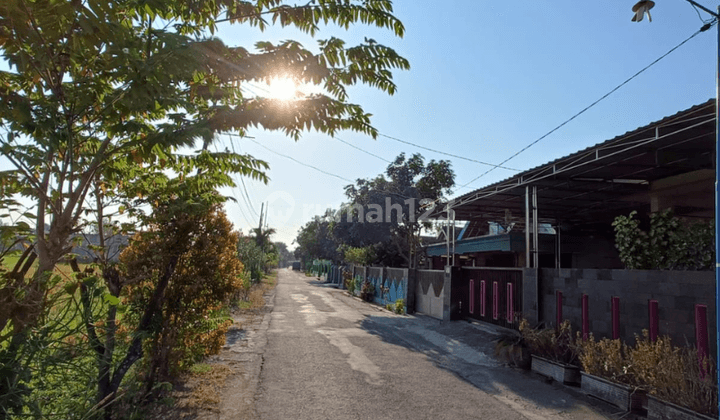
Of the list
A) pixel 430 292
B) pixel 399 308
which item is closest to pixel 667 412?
pixel 430 292

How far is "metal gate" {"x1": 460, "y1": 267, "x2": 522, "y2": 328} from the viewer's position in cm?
1265

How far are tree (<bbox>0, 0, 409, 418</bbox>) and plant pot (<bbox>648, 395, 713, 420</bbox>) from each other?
510 centimetres

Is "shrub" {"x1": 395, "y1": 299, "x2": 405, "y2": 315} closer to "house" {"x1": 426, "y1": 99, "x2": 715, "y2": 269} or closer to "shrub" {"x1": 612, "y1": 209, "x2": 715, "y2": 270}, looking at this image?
"house" {"x1": 426, "y1": 99, "x2": 715, "y2": 269}

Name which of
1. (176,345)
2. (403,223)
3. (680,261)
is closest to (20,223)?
(176,345)

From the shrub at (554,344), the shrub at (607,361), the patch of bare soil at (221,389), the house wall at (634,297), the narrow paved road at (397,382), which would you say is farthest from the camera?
the shrub at (554,344)

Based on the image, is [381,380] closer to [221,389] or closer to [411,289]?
[221,389]

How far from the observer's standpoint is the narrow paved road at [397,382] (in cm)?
638

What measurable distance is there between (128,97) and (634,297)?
8293 mm

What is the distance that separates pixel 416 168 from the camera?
2867cm

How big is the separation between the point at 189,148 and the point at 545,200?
1497 centimetres

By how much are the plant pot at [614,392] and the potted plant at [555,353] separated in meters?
0.49

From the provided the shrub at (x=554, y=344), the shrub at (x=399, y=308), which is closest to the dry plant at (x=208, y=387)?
the shrub at (x=554, y=344)

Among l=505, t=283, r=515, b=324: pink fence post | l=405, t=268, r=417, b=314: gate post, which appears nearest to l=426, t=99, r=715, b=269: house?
l=505, t=283, r=515, b=324: pink fence post

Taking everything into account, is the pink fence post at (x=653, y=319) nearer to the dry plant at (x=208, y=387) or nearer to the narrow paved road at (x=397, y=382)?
the narrow paved road at (x=397, y=382)
